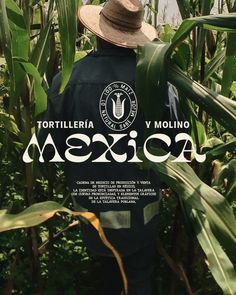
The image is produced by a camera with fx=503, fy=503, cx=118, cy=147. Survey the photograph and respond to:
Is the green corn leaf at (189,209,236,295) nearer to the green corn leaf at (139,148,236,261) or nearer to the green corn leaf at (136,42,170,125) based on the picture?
the green corn leaf at (139,148,236,261)

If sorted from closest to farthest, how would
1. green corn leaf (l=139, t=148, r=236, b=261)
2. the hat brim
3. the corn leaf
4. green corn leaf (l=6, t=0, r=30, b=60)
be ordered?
the corn leaf < green corn leaf (l=139, t=148, r=236, b=261) < green corn leaf (l=6, t=0, r=30, b=60) < the hat brim

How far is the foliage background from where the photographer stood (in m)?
0.61

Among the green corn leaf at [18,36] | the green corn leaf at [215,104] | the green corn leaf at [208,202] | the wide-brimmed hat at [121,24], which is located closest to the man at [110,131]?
the wide-brimmed hat at [121,24]

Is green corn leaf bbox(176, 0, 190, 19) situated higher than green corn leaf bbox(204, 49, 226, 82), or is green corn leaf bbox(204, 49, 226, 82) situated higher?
green corn leaf bbox(176, 0, 190, 19)

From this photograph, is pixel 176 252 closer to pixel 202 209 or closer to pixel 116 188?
pixel 116 188

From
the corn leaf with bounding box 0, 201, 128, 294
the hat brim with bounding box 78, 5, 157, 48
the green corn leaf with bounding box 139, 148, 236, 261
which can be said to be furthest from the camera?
the hat brim with bounding box 78, 5, 157, 48

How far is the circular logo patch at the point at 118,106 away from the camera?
94 cm

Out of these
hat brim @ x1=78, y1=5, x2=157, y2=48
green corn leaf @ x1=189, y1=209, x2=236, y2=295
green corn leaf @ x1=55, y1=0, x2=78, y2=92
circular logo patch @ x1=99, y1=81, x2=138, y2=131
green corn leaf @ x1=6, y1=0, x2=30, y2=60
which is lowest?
green corn leaf @ x1=189, y1=209, x2=236, y2=295

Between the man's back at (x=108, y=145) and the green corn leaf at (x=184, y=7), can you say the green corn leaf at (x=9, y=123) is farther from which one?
the green corn leaf at (x=184, y=7)

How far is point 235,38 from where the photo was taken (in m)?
0.73

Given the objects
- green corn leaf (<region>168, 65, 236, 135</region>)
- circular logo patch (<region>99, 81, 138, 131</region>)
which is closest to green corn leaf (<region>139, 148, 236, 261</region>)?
green corn leaf (<region>168, 65, 236, 135</region>)

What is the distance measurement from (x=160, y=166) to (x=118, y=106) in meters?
0.23

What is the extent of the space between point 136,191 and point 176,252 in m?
0.25

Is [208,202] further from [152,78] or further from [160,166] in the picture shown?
[152,78]
